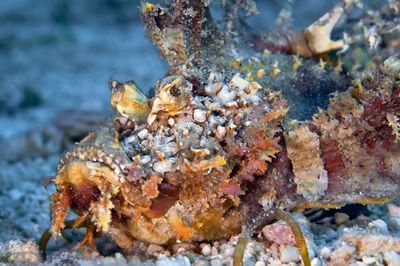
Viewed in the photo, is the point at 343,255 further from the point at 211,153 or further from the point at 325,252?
the point at 211,153

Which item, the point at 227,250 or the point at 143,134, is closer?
the point at 143,134

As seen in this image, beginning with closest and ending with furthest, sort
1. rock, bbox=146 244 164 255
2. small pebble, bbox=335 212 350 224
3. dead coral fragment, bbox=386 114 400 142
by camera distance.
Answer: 1. dead coral fragment, bbox=386 114 400 142
2. rock, bbox=146 244 164 255
3. small pebble, bbox=335 212 350 224

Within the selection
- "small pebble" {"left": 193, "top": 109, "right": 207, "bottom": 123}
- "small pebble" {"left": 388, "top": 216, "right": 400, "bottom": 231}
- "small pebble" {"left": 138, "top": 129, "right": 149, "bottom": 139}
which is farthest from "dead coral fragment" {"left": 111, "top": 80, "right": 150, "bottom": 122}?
"small pebble" {"left": 388, "top": 216, "right": 400, "bottom": 231}

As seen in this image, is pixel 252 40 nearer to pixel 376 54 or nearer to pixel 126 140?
pixel 376 54

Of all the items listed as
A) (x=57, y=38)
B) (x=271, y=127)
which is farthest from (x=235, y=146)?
(x=57, y=38)

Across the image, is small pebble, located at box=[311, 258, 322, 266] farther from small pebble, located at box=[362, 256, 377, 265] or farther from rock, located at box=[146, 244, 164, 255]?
rock, located at box=[146, 244, 164, 255]

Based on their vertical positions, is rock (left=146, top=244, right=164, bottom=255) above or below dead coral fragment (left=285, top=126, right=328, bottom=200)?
below

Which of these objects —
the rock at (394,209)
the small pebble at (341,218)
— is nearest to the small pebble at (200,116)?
the small pebble at (341,218)

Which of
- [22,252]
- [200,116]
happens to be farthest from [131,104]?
[22,252]
